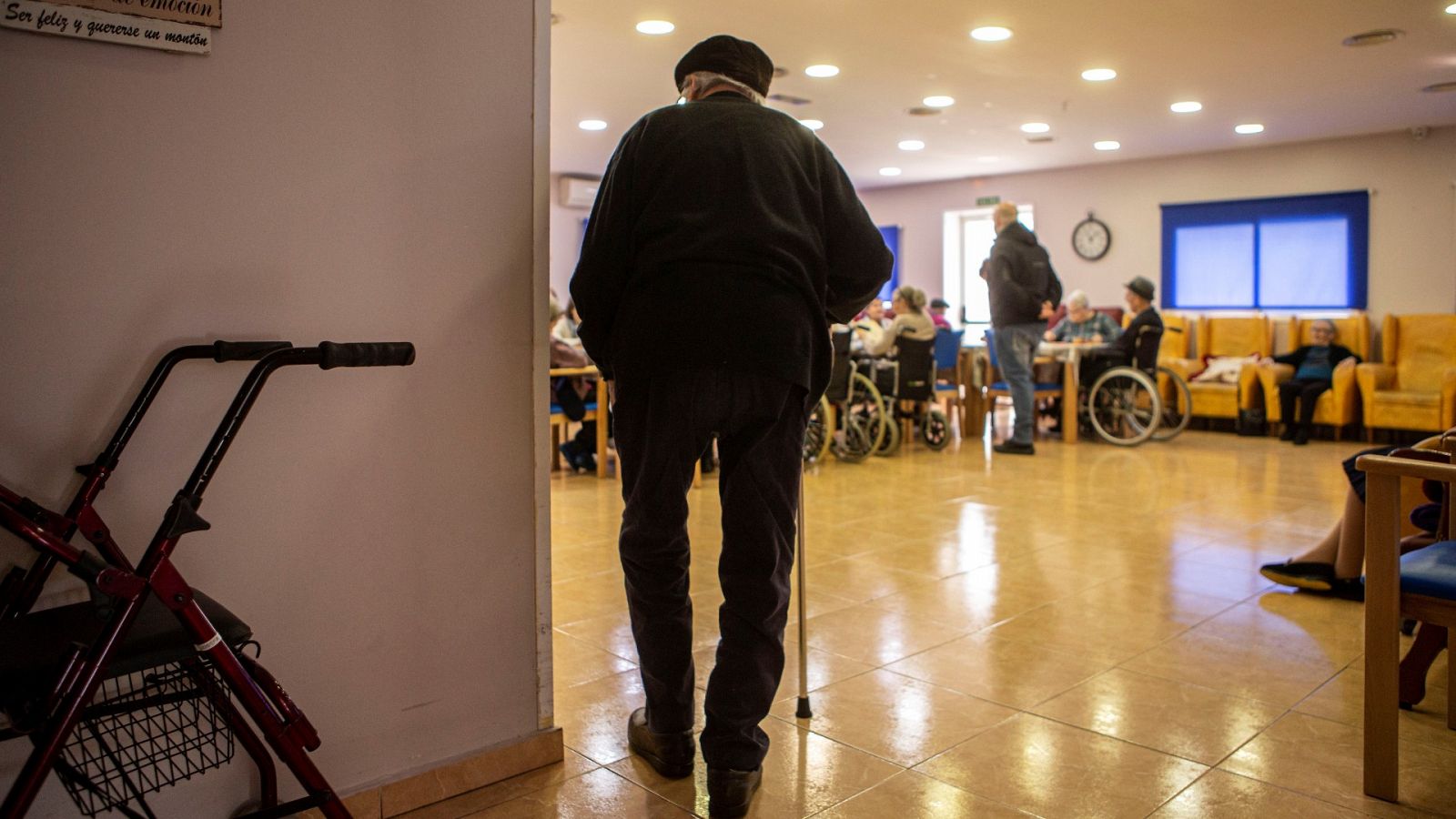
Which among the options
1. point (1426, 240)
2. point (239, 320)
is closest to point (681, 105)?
point (239, 320)

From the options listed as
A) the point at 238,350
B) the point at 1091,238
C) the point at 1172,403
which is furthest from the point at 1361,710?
the point at 1091,238

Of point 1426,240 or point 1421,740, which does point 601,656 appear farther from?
point 1426,240

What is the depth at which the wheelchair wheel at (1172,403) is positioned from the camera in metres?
8.30

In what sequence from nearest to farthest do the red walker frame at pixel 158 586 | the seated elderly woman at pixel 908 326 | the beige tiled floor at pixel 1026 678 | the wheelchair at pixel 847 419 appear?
the red walker frame at pixel 158 586
the beige tiled floor at pixel 1026 678
the wheelchair at pixel 847 419
the seated elderly woman at pixel 908 326

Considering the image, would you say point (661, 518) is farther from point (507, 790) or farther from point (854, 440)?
point (854, 440)

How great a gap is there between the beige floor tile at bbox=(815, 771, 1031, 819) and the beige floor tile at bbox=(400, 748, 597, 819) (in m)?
0.52

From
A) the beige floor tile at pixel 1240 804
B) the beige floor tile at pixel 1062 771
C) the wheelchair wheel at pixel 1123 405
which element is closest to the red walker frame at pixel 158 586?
the beige floor tile at pixel 1062 771

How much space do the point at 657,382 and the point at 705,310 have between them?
17 cm

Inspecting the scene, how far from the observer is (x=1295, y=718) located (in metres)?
2.45

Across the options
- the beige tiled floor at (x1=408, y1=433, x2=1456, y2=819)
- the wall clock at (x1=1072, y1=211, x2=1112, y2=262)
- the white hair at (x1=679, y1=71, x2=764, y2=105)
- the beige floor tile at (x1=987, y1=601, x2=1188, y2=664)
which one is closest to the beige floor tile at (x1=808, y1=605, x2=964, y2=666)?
the beige tiled floor at (x1=408, y1=433, x2=1456, y2=819)

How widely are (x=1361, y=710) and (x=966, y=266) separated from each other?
1109 centimetres

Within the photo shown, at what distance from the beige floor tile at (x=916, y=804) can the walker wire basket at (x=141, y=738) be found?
106 cm

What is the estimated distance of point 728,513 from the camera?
194cm

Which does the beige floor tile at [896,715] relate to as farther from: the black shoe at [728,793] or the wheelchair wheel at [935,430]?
the wheelchair wheel at [935,430]
